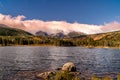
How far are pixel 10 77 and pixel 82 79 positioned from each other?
58.3 feet

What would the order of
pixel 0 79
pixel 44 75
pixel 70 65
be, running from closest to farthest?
pixel 0 79, pixel 44 75, pixel 70 65

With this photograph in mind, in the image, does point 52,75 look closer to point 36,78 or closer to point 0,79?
point 36,78

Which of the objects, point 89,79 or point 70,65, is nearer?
point 89,79

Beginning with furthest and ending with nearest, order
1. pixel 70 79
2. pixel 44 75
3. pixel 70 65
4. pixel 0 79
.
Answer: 1. pixel 70 65
2. pixel 44 75
3. pixel 0 79
4. pixel 70 79

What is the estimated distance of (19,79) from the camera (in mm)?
57250

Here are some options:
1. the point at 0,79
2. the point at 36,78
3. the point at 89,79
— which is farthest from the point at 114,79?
the point at 0,79

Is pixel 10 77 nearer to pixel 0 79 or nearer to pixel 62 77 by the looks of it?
pixel 0 79

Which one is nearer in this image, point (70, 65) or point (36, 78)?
point (36, 78)

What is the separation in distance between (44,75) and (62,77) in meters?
18.3

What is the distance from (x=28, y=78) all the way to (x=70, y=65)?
16.2 m

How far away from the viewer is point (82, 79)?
58.7 metres

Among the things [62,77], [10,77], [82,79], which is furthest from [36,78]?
[62,77]

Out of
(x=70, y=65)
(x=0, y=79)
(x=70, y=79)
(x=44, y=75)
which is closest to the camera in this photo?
(x=70, y=79)

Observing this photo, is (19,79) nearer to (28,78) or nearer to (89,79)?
(28,78)
